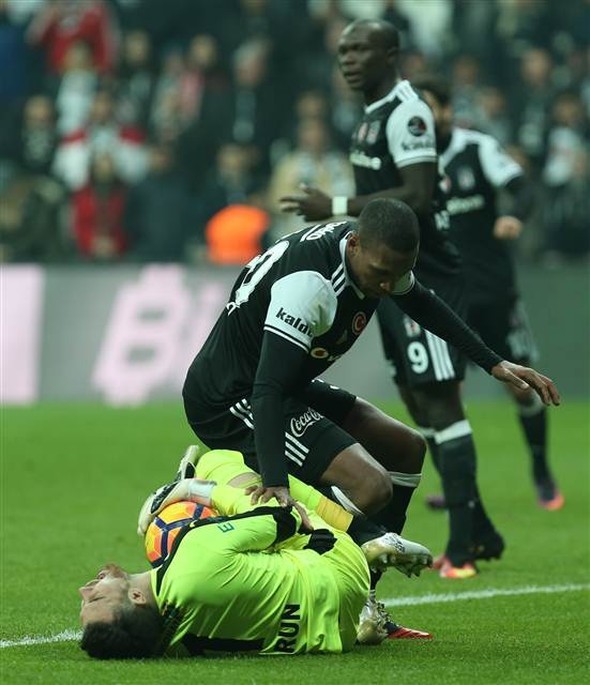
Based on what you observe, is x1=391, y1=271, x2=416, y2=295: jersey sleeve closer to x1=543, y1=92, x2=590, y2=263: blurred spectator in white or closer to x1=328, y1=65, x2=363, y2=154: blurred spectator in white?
x1=543, y1=92, x2=590, y2=263: blurred spectator in white

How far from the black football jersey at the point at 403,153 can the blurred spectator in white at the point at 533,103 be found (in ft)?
35.3

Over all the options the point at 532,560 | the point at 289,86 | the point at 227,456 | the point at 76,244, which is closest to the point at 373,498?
the point at 227,456

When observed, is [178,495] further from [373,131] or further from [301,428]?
[373,131]

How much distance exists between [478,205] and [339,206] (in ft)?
8.75

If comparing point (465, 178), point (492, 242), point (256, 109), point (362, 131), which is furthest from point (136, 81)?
point (362, 131)

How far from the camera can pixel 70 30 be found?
20.9 m

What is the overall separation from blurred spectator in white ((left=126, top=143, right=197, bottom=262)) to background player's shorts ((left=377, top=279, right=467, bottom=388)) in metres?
10.3

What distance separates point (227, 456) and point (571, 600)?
1965mm

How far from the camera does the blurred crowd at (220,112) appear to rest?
1927cm

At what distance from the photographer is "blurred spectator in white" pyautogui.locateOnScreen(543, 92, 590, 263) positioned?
63.6ft

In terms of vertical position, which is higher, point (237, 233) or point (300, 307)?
point (300, 307)

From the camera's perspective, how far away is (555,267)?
58.3 ft

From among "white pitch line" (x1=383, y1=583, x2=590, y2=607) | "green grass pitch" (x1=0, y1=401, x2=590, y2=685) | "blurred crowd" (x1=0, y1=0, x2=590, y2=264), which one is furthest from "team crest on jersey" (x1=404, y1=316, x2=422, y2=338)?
"blurred crowd" (x1=0, y1=0, x2=590, y2=264)

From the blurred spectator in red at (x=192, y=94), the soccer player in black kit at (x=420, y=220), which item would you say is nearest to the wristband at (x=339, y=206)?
the soccer player in black kit at (x=420, y=220)
